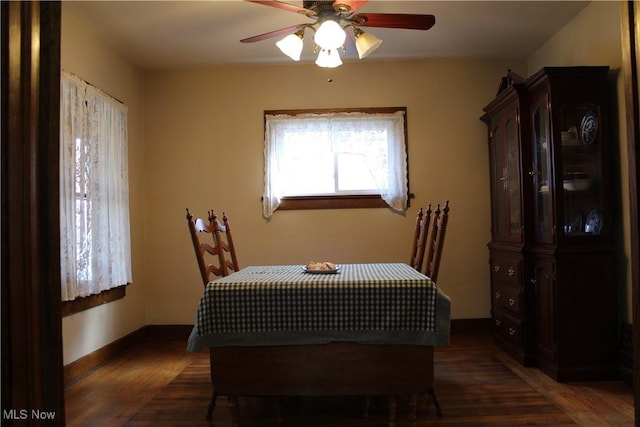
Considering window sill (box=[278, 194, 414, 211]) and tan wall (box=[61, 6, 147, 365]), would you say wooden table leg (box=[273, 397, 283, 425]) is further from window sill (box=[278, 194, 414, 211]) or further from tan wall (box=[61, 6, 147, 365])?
window sill (box=[278, 194, 414, 211])

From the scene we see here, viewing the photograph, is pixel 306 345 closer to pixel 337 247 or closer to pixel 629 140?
pixel 629 140

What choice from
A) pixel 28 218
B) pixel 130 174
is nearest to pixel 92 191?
pixel 130 174

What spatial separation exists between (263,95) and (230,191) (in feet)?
3.09

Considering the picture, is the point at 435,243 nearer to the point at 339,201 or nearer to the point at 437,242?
the point at 437,242

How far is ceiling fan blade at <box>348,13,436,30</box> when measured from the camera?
7.59ft

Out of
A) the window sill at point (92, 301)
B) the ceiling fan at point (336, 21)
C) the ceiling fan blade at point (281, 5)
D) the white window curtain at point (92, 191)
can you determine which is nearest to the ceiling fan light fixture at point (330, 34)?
the ceiling fan at point (336, 21)

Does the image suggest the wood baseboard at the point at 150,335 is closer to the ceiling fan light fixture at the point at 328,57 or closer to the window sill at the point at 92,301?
the window sill at the point at 92,301

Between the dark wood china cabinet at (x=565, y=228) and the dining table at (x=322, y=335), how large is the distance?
123 cm

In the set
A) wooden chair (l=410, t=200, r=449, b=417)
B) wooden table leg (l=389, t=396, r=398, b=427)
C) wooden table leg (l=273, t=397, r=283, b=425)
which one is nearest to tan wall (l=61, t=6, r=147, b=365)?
wooden table leg (l=273, t=397, r=283, b=425)

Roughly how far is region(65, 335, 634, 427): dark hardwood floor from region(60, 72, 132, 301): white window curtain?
678 millimetres

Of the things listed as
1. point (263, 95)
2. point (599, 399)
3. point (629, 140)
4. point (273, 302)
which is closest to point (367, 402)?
point (273, 302)

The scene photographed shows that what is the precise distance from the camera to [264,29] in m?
3.30

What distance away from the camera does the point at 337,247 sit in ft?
13.1

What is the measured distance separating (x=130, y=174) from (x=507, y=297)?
3278mm
